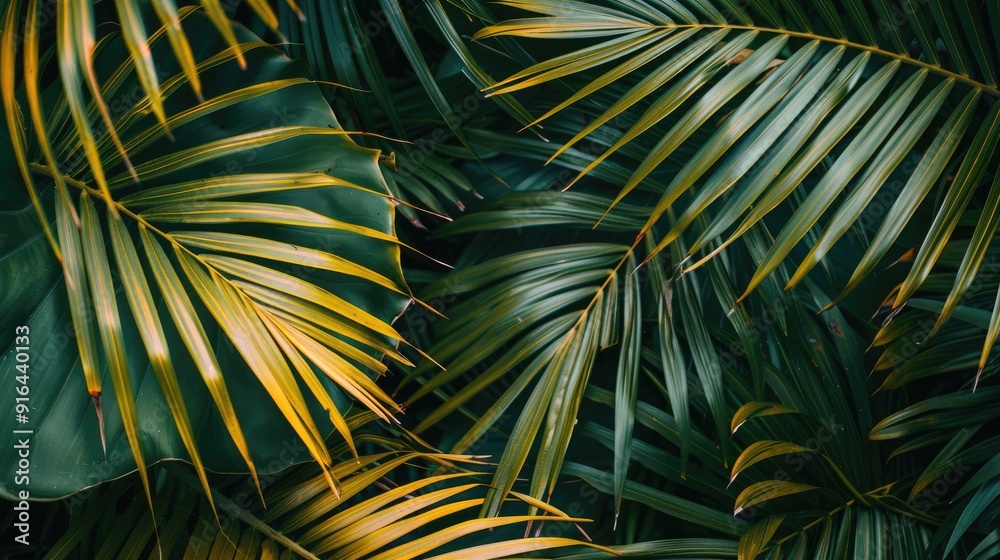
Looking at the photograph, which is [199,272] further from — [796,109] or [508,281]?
[796,109]

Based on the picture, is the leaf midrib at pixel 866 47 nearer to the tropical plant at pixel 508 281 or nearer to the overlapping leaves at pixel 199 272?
the tropical plant at pixel 508 281

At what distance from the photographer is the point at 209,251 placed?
2.37ft

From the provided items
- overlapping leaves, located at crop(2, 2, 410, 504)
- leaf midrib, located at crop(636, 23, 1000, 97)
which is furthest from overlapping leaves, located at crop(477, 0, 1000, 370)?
overlapping leaves, located at crop(2, 2, 410, 504)

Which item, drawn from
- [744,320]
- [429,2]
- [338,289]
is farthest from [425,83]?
[744,320]

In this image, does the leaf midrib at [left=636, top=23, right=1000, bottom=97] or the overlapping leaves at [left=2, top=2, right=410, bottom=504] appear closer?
the overlapping leaves at [left=2, top=2, right=410, bottom=504]

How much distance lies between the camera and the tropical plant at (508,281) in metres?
0.70

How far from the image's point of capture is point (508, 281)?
942mm

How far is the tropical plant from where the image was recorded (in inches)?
27.5

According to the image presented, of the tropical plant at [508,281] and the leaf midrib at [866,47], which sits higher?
the leaf midrib at [866,47]

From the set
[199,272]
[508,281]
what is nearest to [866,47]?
[508,281]

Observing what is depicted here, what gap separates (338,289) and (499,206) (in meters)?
0.30

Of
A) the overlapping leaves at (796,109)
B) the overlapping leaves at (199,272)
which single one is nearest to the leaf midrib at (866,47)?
the overlapping leaves at (796,109)

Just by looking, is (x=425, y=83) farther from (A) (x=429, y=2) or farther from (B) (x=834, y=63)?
(B) (x=834, y=63)

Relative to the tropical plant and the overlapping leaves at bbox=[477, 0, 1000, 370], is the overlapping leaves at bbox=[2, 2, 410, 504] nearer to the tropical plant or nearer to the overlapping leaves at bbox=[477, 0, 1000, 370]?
the tropical plant
